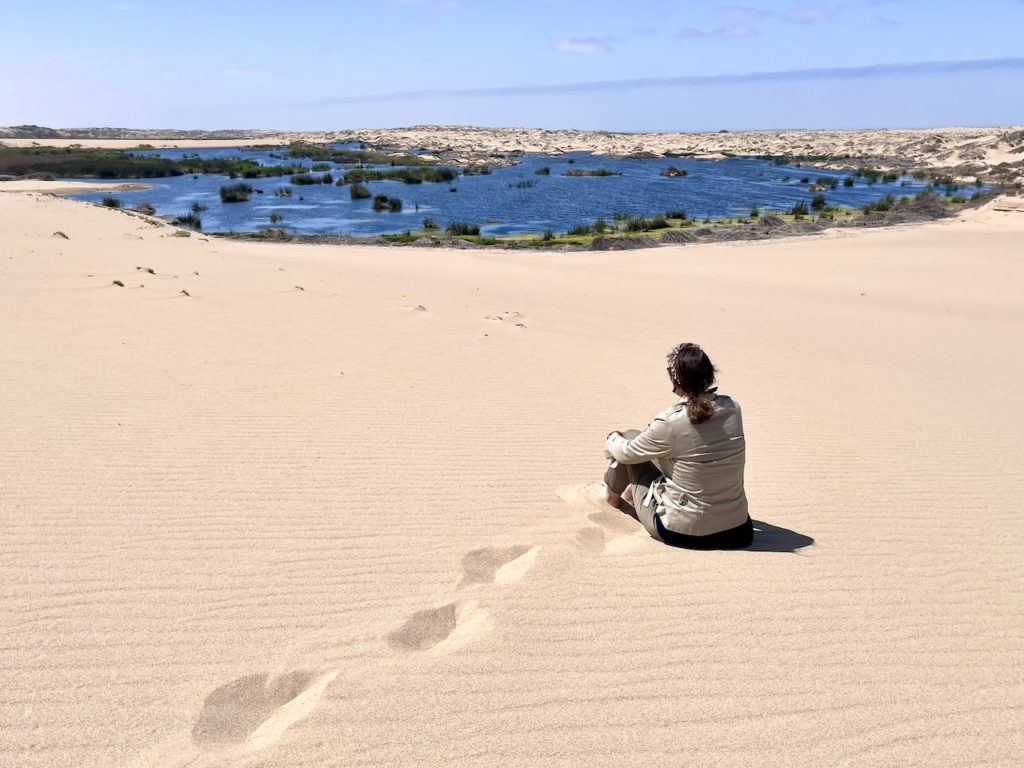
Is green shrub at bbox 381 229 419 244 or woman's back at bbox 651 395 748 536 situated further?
green shrub at bbox 381 229 419 244

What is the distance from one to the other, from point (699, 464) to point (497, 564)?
1218 mm

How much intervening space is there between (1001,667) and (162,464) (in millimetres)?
5122

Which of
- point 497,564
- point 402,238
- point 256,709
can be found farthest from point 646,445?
point 402,238

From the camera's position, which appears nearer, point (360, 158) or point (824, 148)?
point (360, 158)

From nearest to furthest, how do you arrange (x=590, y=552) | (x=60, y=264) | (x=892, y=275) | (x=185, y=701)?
(x=185, y=701) → (x=590, y=552) → (x=60, y=264) → (x=892, y=275)

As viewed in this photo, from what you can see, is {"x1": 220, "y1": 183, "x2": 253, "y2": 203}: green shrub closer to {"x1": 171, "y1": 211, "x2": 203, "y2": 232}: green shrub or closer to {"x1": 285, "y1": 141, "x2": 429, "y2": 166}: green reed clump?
{"x1": 171, "y1": 211, "x2": 203, "y2": 232}: green shrub

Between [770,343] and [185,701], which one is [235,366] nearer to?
[185,701]

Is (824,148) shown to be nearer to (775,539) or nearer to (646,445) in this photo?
(775,539)

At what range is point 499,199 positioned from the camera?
38.3 m

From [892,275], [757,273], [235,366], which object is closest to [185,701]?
[235,366]

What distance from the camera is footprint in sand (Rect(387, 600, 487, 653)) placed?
3402mm

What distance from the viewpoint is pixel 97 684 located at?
3096 mm

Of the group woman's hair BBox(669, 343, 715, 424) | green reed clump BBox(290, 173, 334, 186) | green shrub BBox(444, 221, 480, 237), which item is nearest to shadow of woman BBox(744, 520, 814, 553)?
woman's hair BBox(669, 343, 715, 424)

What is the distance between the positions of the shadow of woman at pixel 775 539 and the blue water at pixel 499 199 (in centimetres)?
2383
